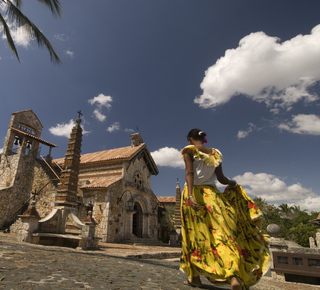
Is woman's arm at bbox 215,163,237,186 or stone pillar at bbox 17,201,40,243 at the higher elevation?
woman's arm at bbox 215,163,237,186

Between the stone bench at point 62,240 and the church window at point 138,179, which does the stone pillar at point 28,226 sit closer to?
the stone bench at point 62,240

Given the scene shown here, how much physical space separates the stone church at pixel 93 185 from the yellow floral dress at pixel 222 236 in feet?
42.7

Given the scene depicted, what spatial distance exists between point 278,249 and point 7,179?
841 inches

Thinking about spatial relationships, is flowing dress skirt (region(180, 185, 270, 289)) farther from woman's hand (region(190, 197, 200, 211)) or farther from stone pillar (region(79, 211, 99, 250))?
stone pillar (region(79, 211, 99, 250))

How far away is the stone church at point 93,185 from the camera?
1570 centimetres

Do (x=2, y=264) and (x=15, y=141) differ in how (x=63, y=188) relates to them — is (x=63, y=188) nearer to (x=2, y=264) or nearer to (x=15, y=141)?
(x=2, y=264)

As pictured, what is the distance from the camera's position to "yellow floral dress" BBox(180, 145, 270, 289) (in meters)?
2.63

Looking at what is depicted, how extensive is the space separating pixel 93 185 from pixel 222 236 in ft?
47.5

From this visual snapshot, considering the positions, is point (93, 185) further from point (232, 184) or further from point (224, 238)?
point (224, 238)

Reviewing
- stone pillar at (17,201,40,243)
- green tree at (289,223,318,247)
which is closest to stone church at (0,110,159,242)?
stone pillar at (17,201,40,243)

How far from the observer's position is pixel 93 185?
1603 centimetres

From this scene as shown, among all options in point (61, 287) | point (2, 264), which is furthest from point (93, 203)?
point (61, 287)

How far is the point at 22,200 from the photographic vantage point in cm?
1933

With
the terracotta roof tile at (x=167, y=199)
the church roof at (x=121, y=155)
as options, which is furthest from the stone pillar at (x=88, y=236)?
the terracotta roof tile at (x=167, y=199)
